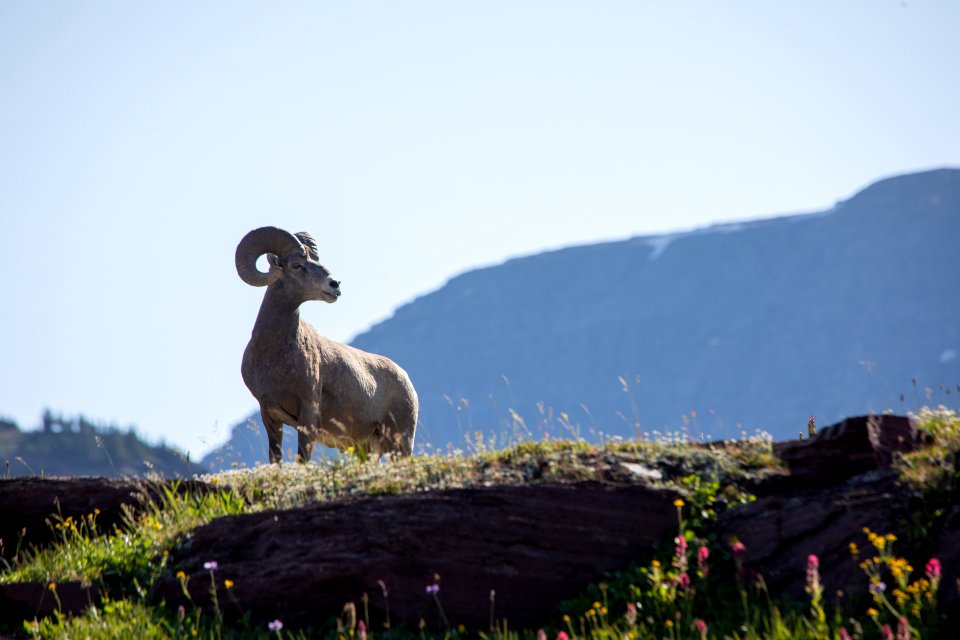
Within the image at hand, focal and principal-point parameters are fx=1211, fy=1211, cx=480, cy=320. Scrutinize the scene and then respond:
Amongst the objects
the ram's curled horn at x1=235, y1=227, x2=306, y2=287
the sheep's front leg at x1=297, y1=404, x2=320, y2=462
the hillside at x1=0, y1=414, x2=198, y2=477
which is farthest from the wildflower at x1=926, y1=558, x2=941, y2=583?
the hillside at x1=0, y1=414, x2=198, y2=477

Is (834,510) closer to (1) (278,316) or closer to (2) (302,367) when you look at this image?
(2) (302,367)

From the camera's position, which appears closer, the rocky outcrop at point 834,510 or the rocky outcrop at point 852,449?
the rocky outcrop at point 834,510

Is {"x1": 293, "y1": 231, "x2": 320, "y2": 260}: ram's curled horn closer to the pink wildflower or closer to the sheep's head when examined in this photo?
the sheep's head

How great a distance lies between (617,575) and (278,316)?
235 inches

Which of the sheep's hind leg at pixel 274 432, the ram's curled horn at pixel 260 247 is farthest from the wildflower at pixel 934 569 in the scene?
the ram's curled horn at pixel 260 247

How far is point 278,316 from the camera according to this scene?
1270 centimetres

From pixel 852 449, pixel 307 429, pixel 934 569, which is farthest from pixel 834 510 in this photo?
pixel 307 429

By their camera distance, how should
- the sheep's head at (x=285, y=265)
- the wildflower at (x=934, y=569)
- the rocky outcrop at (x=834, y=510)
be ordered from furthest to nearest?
1. the sheep's head at (x=285, y=265)
2. the rocky outcrop at (x=834, y=510)
3. the wildflower at (x=934, y=569)

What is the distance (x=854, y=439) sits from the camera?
850 cm

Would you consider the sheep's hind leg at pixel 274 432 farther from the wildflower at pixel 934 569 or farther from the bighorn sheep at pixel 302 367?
the wildflower at pixel 934 569

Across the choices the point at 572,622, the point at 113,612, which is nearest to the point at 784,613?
the point at 572,622

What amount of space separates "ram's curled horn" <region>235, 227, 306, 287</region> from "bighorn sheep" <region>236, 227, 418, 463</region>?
0.01 meters

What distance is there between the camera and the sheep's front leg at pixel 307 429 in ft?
40.7

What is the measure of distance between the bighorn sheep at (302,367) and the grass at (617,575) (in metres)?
1.78
